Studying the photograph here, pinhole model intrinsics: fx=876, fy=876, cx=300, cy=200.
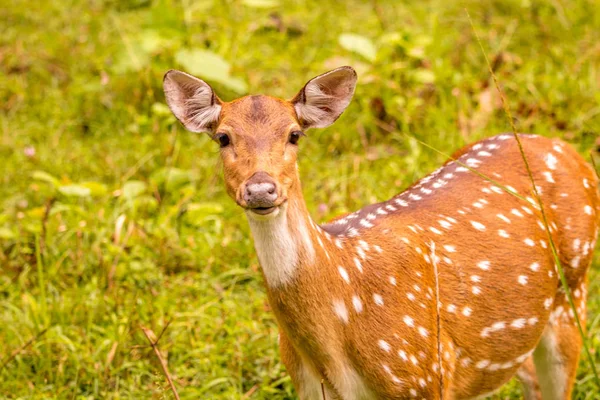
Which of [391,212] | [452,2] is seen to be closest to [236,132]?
[391,212]

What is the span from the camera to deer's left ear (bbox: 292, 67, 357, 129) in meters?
3.73

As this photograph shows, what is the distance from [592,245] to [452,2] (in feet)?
16.3

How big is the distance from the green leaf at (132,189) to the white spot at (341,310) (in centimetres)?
278

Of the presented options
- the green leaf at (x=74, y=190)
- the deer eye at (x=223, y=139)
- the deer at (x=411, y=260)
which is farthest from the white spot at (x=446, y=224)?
the green leaf at (x=74, y=190)

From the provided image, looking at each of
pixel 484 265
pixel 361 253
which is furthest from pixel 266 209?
pixel 484 265

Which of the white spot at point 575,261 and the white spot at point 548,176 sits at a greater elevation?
the white spot at point 548,176

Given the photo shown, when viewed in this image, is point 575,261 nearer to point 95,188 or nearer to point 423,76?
point 423,76

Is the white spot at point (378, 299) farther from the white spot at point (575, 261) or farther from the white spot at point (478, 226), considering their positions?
the white spot at point (575, 261)

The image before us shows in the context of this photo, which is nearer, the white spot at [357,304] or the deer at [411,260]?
the deer at [411,260]

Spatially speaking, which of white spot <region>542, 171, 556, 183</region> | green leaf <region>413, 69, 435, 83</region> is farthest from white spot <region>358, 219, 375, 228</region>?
green leaf <region>413, 69, 435, 83</region>

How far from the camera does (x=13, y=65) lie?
8.04m

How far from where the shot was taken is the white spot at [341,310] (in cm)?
360

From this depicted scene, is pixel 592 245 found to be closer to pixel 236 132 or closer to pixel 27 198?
pixel 236 132

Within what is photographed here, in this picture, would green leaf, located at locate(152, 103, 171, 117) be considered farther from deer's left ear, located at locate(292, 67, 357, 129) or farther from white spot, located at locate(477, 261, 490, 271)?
white spot, located at locate(477, 261, 490, 271)
